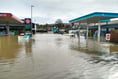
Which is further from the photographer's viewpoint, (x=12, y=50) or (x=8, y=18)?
(x=8, y=18)

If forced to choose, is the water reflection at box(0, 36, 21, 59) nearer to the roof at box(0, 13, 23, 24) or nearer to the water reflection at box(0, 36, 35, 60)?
the water reflection at box(0, 36, 35, 60)

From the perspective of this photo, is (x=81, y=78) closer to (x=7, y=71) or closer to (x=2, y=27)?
(x=7, y=71)

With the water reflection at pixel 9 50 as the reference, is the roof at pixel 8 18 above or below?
above

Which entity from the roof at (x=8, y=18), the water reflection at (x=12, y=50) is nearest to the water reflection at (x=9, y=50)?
the water reflection at (x=12, y=50)

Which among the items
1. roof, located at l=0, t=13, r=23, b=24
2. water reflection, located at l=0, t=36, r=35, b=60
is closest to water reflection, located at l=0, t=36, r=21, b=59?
water reflection, located at l=0, t=36, r=35, b=60

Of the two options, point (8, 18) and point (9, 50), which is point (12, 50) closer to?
point (9, 50)

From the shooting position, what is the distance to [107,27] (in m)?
40.5

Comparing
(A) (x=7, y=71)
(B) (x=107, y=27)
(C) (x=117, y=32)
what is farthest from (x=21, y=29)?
(A) (x=7, y=71)

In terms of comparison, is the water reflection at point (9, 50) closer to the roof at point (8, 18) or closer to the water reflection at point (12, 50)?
the water reflection at point (12, 50)

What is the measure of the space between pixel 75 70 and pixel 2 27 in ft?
186

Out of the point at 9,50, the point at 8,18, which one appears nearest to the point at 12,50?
the point at 9,50

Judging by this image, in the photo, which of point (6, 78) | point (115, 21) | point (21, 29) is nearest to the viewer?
point (6, 78)

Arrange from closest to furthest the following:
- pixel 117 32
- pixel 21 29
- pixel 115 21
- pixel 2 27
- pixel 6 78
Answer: pixel 6 78 → pixel 117 32 → pixel 115 21 → pixel 2 27 → pixel 21 29

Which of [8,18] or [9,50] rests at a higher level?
[8,18]
